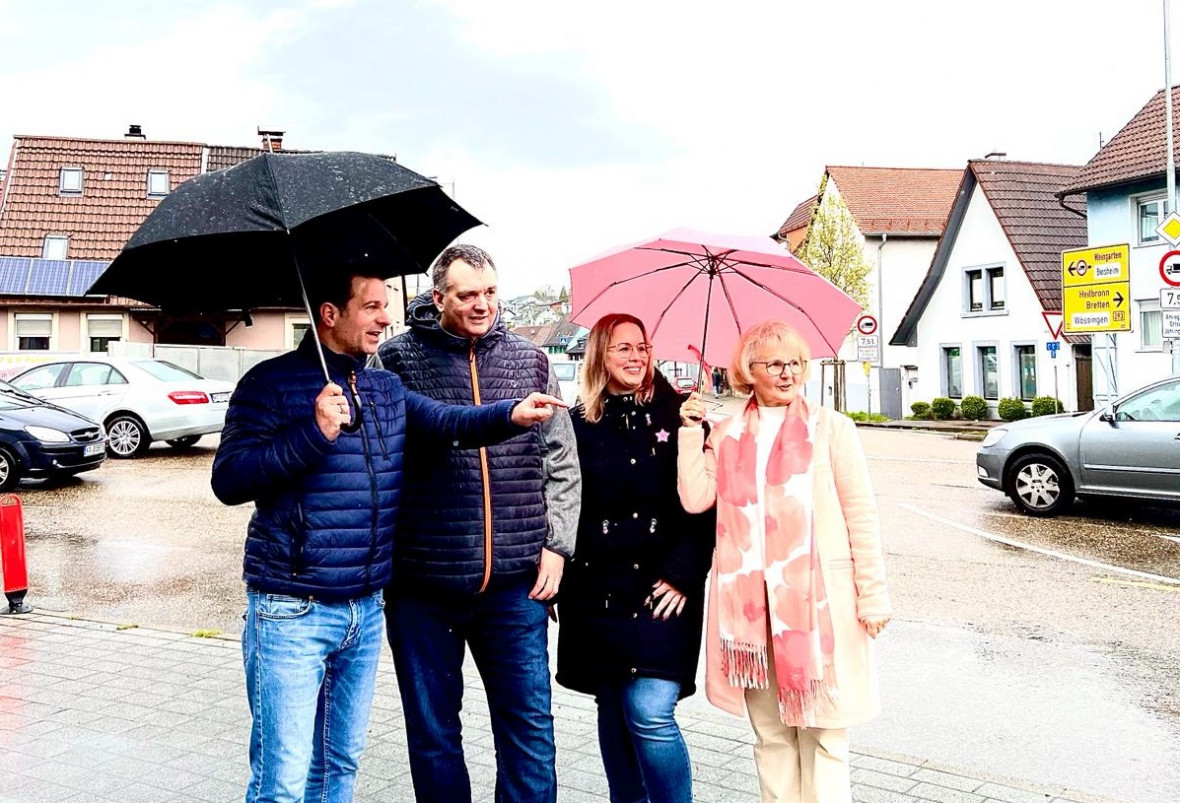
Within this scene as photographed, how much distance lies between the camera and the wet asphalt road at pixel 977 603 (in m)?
5.16

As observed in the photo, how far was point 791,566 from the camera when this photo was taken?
11.5 feet

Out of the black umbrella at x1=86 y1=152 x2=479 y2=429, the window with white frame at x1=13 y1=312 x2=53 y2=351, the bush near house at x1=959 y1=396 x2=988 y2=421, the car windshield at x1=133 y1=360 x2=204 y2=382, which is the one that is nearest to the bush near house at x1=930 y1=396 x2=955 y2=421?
the bush near house at x1=959 y1=396 x2=988 y2=421

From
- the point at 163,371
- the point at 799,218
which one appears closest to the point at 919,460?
the point at 163,371

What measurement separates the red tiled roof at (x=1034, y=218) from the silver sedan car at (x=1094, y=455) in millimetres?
23773

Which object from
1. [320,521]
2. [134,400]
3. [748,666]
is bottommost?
[748,666]

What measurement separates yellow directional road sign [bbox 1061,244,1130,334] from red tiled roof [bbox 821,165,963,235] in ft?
69.6

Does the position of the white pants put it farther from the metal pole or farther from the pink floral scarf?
the metal pole

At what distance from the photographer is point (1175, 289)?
17125 mm

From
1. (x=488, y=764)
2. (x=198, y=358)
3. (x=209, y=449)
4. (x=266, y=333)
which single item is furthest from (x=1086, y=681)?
(x=266, y=333)

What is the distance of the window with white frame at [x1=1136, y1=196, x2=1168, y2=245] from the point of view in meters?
29.3

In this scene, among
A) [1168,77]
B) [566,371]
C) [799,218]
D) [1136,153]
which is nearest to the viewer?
[1168,77]

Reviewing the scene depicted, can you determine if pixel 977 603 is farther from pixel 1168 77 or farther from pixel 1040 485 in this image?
pixel 1168 77

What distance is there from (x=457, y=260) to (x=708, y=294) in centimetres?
96

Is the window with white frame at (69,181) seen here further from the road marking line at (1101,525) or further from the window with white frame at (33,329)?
the road marking line at (1101,525)
